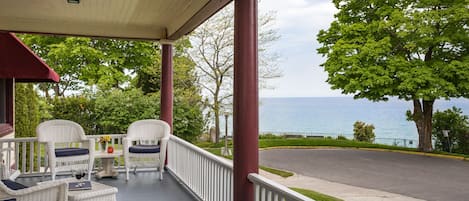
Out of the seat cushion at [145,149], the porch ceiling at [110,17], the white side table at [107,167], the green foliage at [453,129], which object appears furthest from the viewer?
the green foliage at [453,129]

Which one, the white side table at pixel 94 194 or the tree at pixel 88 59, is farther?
the tree at pixel 88 59

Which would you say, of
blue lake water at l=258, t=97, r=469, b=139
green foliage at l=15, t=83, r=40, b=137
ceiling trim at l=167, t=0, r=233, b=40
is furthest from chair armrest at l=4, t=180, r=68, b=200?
blue lake water at l=258, t=97, r=469, b=139

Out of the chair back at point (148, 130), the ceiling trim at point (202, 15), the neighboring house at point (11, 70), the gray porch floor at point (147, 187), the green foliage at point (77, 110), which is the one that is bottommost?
the gray porch floor at point (147, 187)

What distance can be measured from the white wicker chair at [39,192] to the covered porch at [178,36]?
4.46 ft

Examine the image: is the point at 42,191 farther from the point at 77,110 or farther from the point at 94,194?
the point at 77,110

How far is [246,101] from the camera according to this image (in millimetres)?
3115

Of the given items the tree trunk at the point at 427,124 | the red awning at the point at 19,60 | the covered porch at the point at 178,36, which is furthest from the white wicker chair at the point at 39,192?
the tree trunk at the point at 427,124

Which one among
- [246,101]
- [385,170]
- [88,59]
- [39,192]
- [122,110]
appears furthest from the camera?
[88,59]

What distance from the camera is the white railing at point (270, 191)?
7.75ft

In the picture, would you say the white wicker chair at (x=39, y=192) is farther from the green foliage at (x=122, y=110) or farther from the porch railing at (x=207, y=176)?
the green foliage at (x=122, y=110)

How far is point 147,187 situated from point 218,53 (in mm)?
9239

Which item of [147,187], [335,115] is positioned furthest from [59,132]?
[335,115]

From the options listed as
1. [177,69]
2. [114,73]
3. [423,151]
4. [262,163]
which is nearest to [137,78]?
[114,73]

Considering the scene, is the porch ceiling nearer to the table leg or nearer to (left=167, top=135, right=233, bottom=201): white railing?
(left=167, top=135, right=233, bottom=201): white railing
